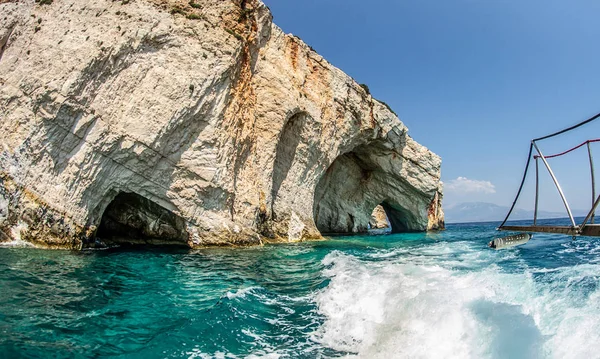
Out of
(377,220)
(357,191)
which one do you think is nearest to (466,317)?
(357,191)

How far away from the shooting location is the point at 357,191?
38.2 meters

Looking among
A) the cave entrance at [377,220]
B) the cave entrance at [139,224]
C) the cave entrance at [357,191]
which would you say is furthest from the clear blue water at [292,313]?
the cave entrance at [377,220]

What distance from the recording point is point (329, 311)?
7555 millimetres

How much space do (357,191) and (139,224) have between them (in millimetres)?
24853

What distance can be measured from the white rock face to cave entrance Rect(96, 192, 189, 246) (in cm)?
32

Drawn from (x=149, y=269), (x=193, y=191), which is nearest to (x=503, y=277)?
(x=149, y=269)

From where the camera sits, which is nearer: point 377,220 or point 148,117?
point 148,117

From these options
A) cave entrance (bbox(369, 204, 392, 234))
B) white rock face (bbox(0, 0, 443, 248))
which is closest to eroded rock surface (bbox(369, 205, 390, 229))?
cave entrance (bbox(369, 204, 392, 234))

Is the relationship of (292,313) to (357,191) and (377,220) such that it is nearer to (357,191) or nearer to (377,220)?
(357,191)

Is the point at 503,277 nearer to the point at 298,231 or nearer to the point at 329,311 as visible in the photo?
the point at 329,311

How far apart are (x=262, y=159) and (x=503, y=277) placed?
616 inches

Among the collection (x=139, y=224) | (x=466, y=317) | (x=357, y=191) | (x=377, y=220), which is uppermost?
(x=357, y=191)

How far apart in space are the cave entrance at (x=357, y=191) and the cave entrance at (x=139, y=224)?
1825 centimetres

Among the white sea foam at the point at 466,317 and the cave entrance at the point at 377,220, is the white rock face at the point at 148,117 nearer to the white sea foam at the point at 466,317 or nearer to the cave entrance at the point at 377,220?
the white sea foam at the point at 466,317
